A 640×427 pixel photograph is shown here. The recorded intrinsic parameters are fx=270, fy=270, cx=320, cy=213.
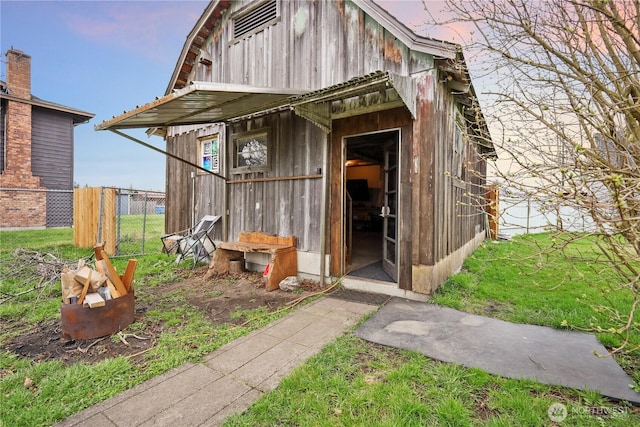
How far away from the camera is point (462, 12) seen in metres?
2.41

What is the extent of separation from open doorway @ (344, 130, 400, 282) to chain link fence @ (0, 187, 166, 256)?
18.2 ft

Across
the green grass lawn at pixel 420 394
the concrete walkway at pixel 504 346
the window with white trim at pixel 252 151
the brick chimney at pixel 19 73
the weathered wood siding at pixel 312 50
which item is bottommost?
the green grass lawn at pixel 420 394

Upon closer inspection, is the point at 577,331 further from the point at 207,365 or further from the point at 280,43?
the point at 280,43

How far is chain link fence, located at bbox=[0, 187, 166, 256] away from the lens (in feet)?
23.2

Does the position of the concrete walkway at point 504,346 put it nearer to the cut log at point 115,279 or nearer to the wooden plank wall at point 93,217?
the cut log at point 115,279

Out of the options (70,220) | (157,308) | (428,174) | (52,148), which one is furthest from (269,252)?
(52,148)

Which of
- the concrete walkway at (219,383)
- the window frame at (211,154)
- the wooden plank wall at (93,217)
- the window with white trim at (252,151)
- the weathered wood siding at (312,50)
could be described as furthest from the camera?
the wooden plank wall at (93,217)

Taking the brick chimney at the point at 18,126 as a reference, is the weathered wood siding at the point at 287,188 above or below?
below

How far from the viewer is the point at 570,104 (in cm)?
191

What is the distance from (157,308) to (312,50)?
4.85 m

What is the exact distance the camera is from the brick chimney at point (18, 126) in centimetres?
1154

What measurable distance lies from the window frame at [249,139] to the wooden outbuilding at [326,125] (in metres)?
0.03
